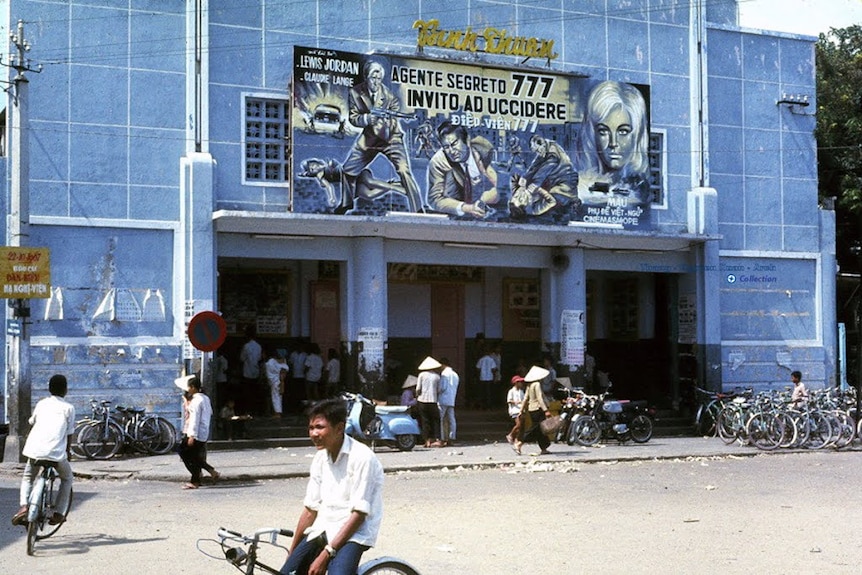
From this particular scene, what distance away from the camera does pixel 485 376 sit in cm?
2608

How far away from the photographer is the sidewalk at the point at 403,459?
58.3 ft

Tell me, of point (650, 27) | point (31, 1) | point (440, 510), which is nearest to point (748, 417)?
point (650, 27)

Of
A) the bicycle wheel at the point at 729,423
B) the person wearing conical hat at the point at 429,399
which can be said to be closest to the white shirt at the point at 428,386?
the person wearing conical hat at the point at 429,399

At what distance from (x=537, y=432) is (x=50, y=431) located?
11111 mm

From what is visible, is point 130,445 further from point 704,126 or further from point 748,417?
point 704,126

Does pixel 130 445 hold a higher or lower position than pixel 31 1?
lower

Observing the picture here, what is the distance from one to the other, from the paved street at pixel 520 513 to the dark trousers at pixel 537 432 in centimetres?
41

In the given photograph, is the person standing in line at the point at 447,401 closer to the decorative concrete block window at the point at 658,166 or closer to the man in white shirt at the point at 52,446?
the decorative concrete block window at the point at 658,166

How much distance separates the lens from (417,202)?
76.9ft

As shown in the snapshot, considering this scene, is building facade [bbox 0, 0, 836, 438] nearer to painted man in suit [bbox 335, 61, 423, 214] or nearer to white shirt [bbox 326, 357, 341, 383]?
painted man in suit [bbox 335, 61, 423, 214]

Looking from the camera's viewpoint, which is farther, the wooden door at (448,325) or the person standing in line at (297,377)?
the wooden door at (448,325)

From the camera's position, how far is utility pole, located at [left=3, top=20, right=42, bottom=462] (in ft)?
63.6

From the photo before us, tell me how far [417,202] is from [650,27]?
732 centimetres

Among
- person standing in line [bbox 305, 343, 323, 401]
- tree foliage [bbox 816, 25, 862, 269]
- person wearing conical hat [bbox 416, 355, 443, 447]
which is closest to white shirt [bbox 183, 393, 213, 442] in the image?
person wearing conical hat [bbox 416, 355, 443, 447]
